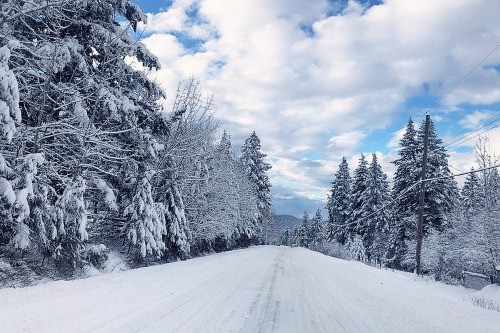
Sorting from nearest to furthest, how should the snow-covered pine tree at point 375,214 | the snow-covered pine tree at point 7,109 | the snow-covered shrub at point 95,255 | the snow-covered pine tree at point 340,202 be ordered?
the snow-covered pine tree at point 7,109, the snow-covered shrub at point 95,255, the snow-covered pine tree at point 375,214, the snow-covered pine tree at point 340,202

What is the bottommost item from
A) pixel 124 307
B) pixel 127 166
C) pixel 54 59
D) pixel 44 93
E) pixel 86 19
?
pixel 124 307

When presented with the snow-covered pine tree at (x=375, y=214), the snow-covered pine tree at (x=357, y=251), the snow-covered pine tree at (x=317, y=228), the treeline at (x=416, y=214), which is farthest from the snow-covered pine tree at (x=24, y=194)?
the snow-covered pine tree at (x=317, y=228)

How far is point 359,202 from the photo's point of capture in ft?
183

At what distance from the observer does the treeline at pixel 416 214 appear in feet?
79.9

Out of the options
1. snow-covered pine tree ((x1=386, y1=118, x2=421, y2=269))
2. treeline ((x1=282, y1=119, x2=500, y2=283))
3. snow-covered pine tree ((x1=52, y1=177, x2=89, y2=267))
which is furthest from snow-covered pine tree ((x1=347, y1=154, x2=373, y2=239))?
snow-covered pine tree ((x1=52, y1=177, x2=89, y2=267))

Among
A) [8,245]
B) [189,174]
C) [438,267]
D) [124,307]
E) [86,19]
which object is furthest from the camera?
[438,267]

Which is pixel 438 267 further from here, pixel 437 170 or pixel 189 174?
pixel 189 174

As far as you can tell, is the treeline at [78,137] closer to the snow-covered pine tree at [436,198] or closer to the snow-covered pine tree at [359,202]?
the snow-covered pine tree at [436,198]

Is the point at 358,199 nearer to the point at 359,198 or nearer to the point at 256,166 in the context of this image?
the point at 359,198

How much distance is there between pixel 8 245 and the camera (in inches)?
391

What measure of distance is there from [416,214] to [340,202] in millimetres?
26988

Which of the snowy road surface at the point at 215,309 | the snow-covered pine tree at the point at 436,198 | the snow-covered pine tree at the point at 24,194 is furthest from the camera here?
the snow-covered pine tree at the point at 436,198

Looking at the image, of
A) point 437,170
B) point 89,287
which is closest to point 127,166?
point 89,287

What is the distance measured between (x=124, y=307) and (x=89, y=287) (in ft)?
6.05
